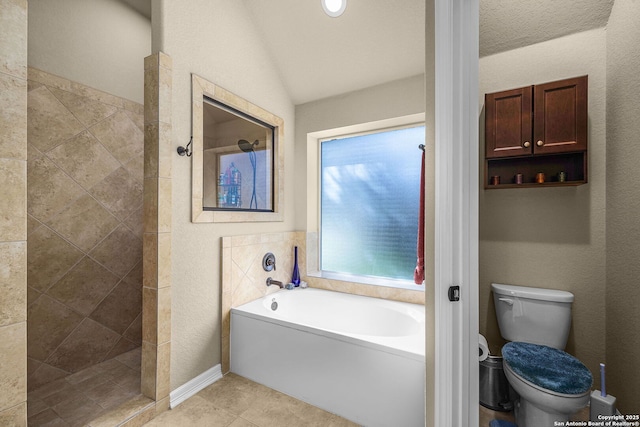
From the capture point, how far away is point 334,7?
2.06m

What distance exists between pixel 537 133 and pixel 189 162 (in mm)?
2444

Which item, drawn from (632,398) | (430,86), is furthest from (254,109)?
(632,398)

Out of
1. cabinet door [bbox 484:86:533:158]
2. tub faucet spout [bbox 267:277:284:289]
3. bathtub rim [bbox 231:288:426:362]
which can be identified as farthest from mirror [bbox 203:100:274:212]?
cabinet door [bbox 484:86:533:158]

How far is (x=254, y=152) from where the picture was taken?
99.1 inches

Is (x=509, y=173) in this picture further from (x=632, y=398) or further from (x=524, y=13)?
(x=632, y=398)

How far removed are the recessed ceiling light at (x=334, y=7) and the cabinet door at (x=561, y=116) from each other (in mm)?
1514

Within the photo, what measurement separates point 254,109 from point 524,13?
214cm

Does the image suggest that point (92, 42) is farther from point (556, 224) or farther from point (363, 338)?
point (556, 224)

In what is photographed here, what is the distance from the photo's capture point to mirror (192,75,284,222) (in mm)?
1944

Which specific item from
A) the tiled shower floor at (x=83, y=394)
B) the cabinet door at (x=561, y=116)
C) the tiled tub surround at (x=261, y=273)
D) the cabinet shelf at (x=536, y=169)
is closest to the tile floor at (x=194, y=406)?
the tiled shower floor at (x=83, y=394)

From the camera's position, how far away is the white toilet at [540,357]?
1.35 m

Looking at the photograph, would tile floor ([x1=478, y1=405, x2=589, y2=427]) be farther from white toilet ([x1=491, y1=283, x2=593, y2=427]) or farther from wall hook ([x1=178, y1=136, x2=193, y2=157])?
wall hook ([x1=178, y1=136, x2=193, y2=157])

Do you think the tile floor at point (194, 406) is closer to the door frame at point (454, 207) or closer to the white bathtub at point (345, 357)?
the white bathtub at point (345, 357)

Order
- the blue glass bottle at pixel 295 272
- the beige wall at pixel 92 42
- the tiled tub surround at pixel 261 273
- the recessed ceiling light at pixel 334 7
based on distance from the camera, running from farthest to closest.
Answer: the blue glass bottle at pixel 295 272, the tiled tub surround at pixel 261 273, the recessed ceiling light at pixel 334 7, the beige wall at pixel 92 42
